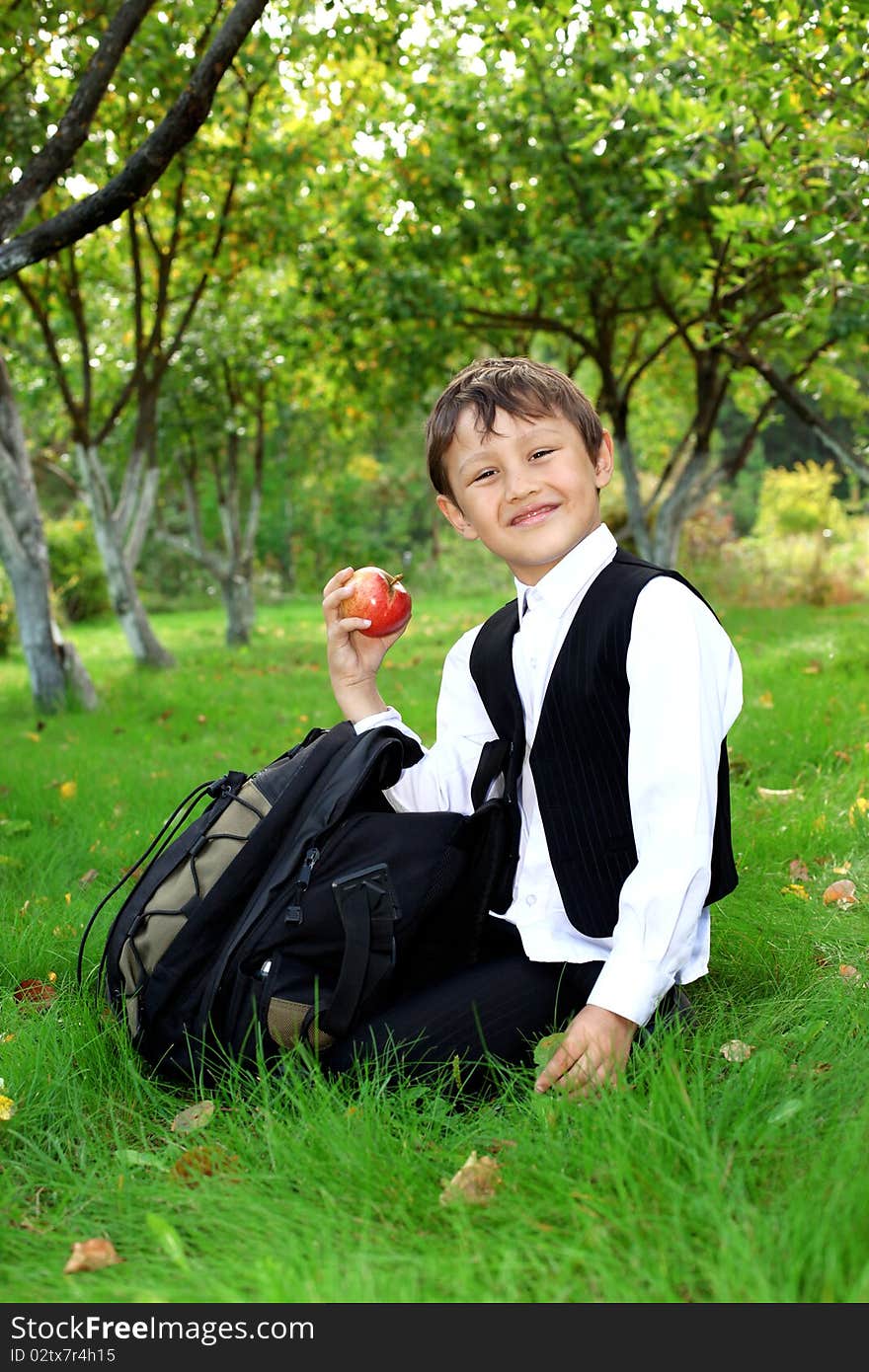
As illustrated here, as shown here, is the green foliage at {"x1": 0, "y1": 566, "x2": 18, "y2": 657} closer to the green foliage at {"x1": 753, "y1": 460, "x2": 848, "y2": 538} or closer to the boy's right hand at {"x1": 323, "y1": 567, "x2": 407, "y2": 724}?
the boy's right hand at {"x1": 323, "y1": 567, "x2": 407, "y2": 724}

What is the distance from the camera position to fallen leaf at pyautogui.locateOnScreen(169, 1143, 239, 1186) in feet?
7.55

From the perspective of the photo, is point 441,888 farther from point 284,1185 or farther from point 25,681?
point 25,681

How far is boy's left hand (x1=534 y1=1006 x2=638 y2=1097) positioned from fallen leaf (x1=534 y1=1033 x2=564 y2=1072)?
12cm

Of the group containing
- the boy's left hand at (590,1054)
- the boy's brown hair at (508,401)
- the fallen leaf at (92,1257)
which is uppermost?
the boy's brown hair at (508,401)

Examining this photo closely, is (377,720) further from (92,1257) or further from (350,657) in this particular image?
(92,1257)

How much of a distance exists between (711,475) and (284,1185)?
1423 cm

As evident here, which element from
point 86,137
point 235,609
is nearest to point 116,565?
point 235,609

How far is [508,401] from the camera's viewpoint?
9.04 feet

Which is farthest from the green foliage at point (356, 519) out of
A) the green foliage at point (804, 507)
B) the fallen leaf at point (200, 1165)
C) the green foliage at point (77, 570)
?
the fallen leaf at point (200, 1165)

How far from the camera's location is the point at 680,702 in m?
2.39

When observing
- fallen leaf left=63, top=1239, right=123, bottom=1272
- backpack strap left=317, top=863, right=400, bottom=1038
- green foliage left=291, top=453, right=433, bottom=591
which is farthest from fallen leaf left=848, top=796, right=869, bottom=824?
green foliage left=291, top=453, right=433, bottom=591

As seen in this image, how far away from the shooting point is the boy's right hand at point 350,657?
3.04 m

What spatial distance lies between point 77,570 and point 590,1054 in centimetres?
2067

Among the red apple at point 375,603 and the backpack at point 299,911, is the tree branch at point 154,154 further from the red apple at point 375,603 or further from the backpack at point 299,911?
the backpack at point 299,911
